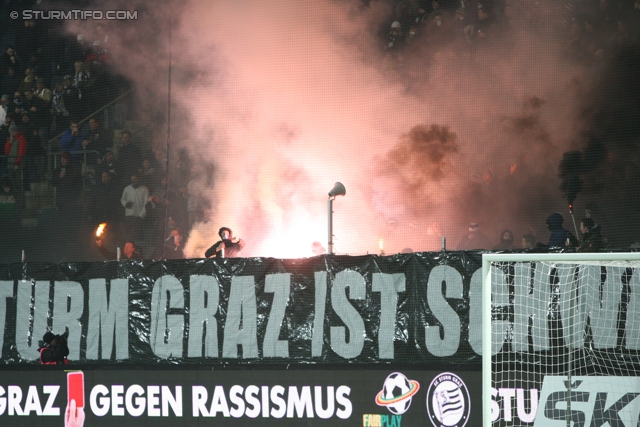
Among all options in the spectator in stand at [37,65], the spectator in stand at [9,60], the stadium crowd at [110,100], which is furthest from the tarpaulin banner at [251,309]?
the spectator in stand at [9,60]

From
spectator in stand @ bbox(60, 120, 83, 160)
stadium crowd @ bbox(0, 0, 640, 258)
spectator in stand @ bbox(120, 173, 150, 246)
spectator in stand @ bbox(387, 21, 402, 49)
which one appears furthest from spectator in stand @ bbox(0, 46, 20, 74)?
spectator in stand @ bbox(387, 21, 402, 49)

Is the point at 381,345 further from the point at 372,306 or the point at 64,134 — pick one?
the point at 64,134

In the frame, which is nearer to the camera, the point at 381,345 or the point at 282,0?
the point at 381,345

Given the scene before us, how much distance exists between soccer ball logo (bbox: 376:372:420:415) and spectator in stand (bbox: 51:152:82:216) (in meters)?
6.23

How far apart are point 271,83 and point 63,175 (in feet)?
13.1

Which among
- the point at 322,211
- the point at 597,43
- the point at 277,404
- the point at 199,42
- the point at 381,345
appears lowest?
the point at 277,404

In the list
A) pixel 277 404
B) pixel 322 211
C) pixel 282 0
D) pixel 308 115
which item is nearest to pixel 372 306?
pixel 277 404

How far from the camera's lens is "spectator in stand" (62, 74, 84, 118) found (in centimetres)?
1406

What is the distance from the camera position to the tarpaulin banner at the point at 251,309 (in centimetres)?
878

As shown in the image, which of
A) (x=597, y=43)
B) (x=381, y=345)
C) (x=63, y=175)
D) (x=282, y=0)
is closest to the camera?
(x=381, y=345)

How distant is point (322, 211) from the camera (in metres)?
14.0

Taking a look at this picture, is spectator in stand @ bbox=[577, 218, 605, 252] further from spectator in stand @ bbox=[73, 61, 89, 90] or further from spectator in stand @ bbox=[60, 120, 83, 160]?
spectator in stand @ bbox=[73, 61, 89, 90]

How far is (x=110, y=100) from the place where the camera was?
14141 millimetres

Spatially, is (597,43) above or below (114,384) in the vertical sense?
above
